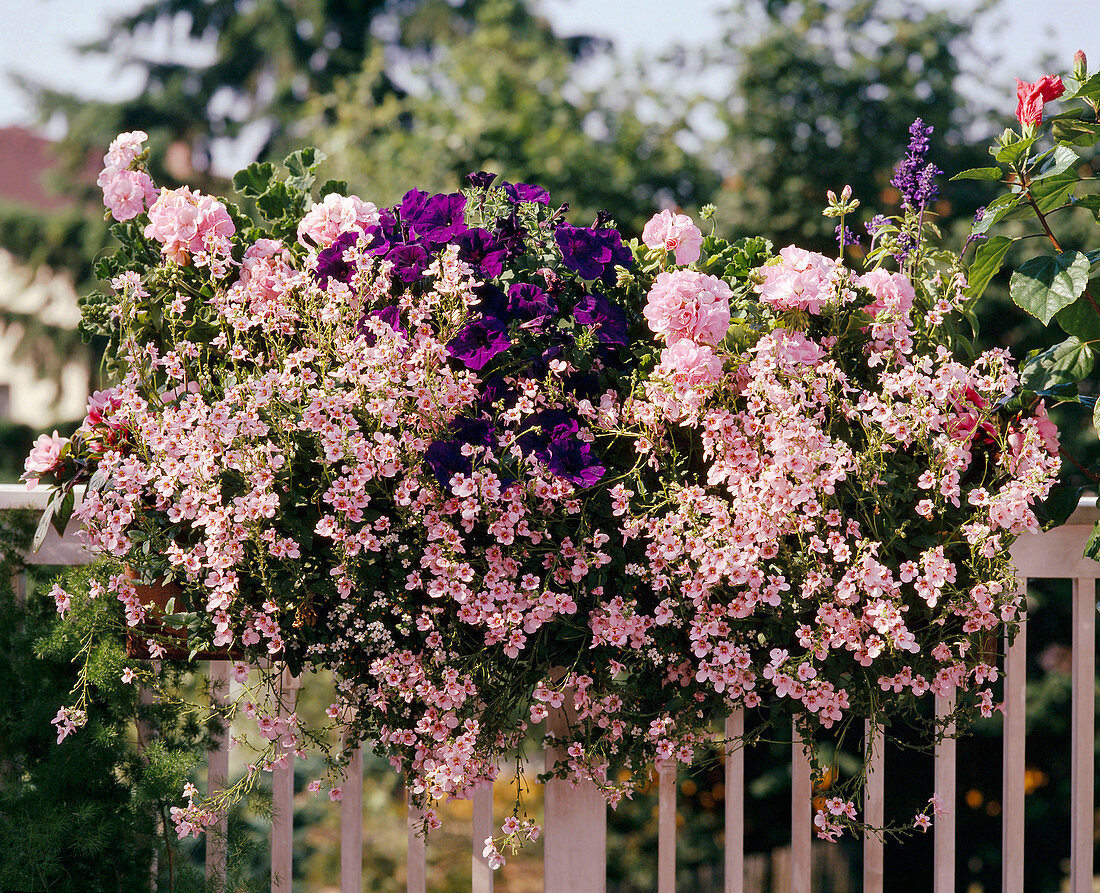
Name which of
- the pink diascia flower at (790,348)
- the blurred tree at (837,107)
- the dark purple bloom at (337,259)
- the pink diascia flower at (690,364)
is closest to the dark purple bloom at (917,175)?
the pink diascia flower at (790,348)

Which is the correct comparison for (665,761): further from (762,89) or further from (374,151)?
(374,151)

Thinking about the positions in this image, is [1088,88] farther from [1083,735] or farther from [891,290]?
[1083,735]

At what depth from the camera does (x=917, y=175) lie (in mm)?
1547

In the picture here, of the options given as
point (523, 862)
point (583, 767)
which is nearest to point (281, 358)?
point (583, 767)

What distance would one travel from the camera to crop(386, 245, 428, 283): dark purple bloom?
1.49 m

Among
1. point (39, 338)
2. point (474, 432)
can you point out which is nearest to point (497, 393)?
point (474, 432)

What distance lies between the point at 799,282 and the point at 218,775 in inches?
56.4

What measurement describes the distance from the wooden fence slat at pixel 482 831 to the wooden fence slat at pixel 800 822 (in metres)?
0.56

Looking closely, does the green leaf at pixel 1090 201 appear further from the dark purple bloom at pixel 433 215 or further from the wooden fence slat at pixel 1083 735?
the dark purple bloom at pixel 433 215

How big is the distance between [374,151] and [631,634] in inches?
196

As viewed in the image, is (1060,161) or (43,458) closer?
(1060,161)

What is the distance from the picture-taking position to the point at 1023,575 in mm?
1683

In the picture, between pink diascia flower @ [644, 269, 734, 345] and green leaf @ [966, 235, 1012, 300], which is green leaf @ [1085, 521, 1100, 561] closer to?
green leaf @ [966, 235, 1012, 300]

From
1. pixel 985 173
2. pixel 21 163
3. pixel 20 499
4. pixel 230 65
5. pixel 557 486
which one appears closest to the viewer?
pixel 557 486
